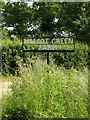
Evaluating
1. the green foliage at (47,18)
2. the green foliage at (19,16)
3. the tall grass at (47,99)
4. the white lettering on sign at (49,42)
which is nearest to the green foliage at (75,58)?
the white lettering on sign at (49,42)

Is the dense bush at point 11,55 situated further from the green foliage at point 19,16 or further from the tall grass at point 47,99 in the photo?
the green foliage at point 19,16

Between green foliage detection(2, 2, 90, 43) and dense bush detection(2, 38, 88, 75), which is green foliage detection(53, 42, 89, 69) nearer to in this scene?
dense bush detection(2, 38, 88, 75)

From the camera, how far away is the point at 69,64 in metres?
10.5

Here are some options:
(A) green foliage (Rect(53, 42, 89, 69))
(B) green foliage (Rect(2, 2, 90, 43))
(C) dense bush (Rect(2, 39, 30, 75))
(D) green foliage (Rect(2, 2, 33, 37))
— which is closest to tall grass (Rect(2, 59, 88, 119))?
(C) dense bush (Rect(2, 39, 30, 75))

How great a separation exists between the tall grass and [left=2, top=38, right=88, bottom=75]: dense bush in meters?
4.38

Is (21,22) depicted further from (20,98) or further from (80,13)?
(20,98)

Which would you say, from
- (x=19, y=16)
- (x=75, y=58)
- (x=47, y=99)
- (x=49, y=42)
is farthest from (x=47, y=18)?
(x=47, y=99)

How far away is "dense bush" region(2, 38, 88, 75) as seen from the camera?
9.37 meters

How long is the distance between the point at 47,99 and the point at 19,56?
5818mm

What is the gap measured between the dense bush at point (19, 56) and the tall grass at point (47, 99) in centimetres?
438

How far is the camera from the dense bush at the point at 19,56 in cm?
937

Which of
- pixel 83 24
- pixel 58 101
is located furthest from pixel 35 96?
pixel 83 24

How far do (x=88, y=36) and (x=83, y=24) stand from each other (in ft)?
3.19

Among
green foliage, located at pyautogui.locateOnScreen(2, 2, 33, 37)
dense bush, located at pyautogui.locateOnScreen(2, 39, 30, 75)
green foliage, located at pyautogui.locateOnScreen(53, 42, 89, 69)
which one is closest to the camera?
dense bush, located at pyautogui.locateOnScreen(2, 39, 30, 75)
